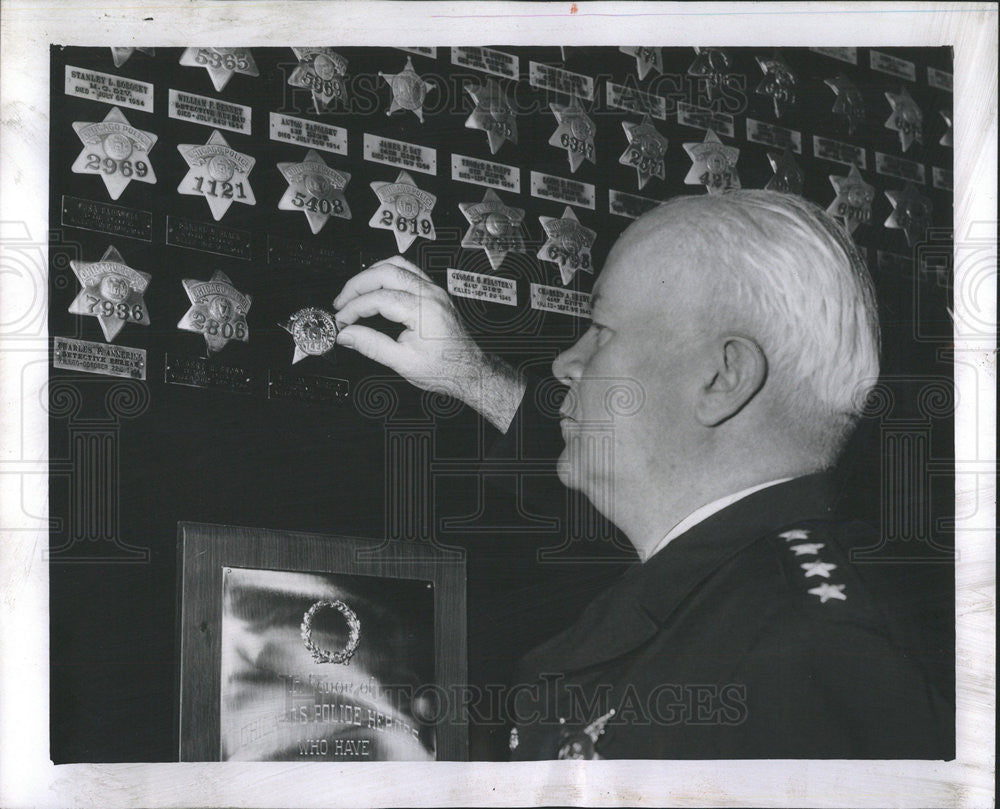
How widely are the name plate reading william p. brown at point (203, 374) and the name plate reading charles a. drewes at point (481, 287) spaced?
1.20 ft

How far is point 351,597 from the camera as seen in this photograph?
81.5 inches

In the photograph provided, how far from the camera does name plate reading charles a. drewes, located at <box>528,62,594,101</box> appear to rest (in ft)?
7.25

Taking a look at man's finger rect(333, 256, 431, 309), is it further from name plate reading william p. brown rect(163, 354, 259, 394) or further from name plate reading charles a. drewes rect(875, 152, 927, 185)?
name plate reading charles a. drewes rect(875, 152, 927, 185)

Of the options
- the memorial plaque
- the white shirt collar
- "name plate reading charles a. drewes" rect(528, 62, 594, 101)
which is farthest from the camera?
"name plate reading charles a. drewes" rect(528, 62, 594, 101)

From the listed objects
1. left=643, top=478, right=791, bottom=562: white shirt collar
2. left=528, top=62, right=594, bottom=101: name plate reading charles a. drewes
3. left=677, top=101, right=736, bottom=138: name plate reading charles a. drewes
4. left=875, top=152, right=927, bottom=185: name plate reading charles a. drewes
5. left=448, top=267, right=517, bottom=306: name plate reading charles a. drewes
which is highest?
left=528, top=62, right=594, bottom=101: name plate reading charles a. drewes

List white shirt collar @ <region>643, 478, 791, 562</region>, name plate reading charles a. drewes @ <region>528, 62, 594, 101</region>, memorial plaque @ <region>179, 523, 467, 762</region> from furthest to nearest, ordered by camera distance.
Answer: name plate reading charles a. drewes @ <region>528, 62, 594, 101</region>, white shirt collar @ <region>643, 478, 791, 562</region>, memorial plaque @ <region>179, 523, 467, 762</region>

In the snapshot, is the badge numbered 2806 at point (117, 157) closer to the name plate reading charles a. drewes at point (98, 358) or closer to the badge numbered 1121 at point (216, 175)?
the badge numbered 1121 at point (216, 175)

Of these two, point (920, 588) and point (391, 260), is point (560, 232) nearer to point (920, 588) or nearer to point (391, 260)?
point (391, 260)

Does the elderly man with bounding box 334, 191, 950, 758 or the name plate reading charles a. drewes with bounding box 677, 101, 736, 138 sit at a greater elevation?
the name plate reading charles a. drewes with bounding box 677, 101, 736, 138

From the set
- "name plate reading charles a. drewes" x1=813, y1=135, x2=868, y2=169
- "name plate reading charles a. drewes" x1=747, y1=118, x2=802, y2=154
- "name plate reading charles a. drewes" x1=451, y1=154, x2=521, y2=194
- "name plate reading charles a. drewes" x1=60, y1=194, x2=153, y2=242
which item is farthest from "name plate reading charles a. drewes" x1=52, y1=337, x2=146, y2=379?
"name plate reading charles a. drewes" x1=813, y1=135, x2=868, y2=169

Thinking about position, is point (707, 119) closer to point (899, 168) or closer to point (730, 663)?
point (899, 168)

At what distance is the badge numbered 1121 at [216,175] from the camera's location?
210cm

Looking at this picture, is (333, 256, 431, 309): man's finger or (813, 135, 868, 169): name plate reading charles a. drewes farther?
(813, 135, 868, 169): name plate reading charles a. drewes

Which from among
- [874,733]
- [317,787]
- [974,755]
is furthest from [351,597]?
[974,755]
